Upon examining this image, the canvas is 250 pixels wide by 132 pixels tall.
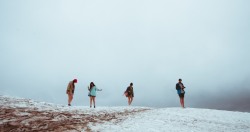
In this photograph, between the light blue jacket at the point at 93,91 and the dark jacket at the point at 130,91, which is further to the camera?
the dark jacket at the point at 130,91

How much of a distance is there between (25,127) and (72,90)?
34.7ft

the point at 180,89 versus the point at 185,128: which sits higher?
the point at 180,89

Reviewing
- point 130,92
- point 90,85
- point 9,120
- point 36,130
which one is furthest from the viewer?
point 130,92

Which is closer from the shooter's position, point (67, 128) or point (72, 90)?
point (67, 128)

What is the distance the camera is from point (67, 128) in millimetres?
9555

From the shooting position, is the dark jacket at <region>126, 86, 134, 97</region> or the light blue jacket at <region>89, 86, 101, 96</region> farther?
the dark jacket at <region>126, 86, 134, 97</region>

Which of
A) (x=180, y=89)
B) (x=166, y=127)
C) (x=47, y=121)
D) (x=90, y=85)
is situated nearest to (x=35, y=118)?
(x=47, y=121)

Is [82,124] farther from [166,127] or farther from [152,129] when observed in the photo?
[166,127]

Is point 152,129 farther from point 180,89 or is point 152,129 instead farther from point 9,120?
point 180,89

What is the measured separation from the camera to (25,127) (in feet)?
30.9

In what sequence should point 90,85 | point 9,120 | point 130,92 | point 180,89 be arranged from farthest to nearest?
point 130,92
point 90,85
point 180,89
point 9,120

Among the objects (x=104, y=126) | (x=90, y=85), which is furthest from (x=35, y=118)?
(x=90, y=85)

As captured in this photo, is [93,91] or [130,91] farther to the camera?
[130,91]

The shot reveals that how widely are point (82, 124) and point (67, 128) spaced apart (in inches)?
44.7
